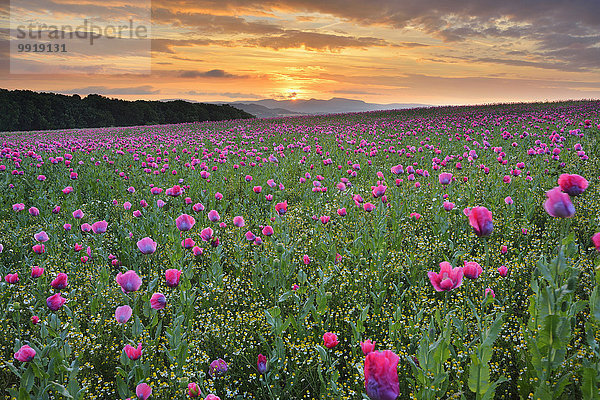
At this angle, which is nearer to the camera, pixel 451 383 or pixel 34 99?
pixel 451 383

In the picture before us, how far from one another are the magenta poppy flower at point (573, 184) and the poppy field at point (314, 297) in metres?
0.01

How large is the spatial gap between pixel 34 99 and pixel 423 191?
5549cm

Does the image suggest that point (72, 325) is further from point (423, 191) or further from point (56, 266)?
point (423, 191)

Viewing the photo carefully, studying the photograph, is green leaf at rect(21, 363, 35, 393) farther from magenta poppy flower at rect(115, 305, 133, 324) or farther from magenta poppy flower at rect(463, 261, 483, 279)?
magenta poppy flower at rect(463, 261, 483, 279)

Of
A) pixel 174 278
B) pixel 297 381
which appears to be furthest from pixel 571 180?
pixel 174 278

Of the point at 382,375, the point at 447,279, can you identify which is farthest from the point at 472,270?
the point at 382,375

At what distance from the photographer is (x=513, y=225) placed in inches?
171

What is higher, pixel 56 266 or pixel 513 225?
pixel 513 225

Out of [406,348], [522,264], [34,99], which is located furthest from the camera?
[34,99]

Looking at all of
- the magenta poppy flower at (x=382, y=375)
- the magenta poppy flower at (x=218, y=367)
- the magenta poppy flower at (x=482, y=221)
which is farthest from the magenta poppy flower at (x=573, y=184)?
the magenta poppy flower at (x=218, y=367)

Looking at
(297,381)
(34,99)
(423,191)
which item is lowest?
(297,381)

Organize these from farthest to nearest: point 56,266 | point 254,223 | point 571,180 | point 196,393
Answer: point 254,223 → point 56,266 → point 571,180 → point 196,393

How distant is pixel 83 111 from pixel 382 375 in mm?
58429

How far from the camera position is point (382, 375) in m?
1.39
